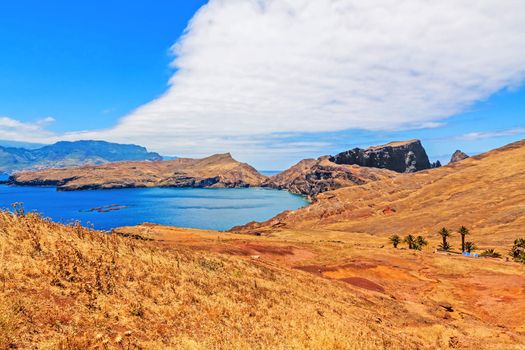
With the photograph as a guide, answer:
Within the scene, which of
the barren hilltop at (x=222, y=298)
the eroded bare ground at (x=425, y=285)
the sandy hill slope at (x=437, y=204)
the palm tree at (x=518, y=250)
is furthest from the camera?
the sandy hill slope at (x=437, y=204)

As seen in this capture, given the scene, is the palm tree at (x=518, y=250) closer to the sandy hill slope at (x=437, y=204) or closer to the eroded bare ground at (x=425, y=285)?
the eroded bare ground at (x=425, y=285)

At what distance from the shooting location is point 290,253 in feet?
148

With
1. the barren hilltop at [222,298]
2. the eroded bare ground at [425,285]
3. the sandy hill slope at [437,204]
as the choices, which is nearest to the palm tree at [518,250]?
the eroded bare ground at [425,285]

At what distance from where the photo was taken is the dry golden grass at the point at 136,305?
9.23 metres

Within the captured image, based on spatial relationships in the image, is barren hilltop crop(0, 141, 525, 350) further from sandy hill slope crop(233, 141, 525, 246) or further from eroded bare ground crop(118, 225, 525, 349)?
sandy hill slope crop(233, 141, 525, 246)

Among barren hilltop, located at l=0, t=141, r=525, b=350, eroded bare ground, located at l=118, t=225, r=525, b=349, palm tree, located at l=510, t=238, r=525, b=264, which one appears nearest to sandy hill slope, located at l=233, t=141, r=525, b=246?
palm tree, located at l=510, t=238, r=525, b=264

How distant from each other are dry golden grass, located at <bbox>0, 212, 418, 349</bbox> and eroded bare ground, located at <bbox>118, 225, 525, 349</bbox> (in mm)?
4697

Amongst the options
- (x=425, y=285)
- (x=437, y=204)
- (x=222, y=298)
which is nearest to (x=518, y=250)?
(x=425, y=285)

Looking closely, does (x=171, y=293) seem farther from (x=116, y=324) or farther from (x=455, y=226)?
(x=455, y=226)

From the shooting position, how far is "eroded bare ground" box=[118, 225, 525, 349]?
21323 millimetres

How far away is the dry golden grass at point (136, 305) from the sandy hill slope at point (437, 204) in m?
88.0

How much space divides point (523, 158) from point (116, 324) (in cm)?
20023

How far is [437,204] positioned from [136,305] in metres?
148

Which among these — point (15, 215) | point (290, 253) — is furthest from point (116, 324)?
point (290, 253)
